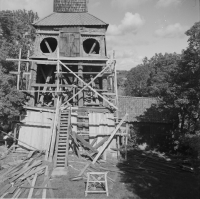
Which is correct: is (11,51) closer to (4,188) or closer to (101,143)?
(101,143)

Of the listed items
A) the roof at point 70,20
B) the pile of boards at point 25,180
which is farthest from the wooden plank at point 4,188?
the roof at point 70,20

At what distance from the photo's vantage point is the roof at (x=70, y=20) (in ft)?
63.2

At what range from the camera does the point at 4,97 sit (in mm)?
14484

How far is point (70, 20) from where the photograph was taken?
65.2 feet

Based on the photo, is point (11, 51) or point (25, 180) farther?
point (11, 51)

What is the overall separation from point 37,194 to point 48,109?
26.4 ft

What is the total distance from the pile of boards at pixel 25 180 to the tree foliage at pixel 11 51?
4136 millimetres

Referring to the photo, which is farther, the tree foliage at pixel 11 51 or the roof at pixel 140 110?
the roof at pixel 140 110

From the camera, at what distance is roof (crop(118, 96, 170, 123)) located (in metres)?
22.4

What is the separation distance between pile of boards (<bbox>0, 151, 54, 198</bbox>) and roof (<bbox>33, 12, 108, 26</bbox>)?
1306cm

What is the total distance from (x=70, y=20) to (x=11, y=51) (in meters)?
8.02

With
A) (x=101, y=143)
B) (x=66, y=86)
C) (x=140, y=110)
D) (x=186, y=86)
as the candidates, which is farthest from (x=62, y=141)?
(x=140, y=110)

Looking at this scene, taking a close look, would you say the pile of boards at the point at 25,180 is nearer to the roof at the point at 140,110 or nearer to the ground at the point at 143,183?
the ground at the point at 143,183

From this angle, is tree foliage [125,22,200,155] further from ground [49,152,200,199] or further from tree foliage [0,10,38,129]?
tree foliage [0,10,38,129]
